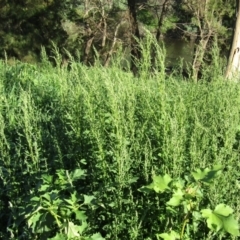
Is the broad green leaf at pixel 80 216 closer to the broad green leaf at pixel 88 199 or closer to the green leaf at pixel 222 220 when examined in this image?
the broad green leaf at pixel 88 199

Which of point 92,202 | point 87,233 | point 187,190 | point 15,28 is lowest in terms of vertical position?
point 15,28

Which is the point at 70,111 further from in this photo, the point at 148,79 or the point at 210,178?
the point at 210,178

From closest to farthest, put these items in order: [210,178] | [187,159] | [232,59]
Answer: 1. [210,178]
2. [187,159]
3. [232,59]

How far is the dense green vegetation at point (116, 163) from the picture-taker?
231cm

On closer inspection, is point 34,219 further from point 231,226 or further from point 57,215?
point 231,226

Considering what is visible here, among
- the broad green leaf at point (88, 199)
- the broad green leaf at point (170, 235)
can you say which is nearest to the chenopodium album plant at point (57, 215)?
the broad green leaf at point (88, 199)

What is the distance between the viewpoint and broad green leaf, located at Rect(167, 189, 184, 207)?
203 centimetres

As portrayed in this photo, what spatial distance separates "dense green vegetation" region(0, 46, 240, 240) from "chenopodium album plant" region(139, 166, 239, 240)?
51 mm

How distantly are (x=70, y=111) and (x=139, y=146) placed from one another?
685mm

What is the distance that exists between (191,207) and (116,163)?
540 millimetres

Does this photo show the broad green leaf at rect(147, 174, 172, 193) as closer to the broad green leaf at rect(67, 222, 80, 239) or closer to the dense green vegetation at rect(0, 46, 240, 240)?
the dense green vegetation at rect(0, 46, 240, 240)

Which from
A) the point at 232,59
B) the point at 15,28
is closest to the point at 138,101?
the point at 232,59

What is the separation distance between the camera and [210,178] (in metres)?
2.07

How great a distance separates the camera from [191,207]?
2.14 meters
